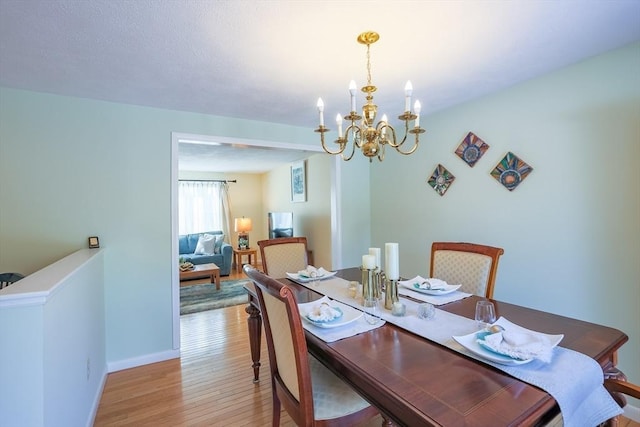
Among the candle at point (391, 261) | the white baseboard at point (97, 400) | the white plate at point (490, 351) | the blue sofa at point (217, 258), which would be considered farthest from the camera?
the blue sofa at point (217, 258)

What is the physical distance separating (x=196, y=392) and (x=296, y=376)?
1.43 meters

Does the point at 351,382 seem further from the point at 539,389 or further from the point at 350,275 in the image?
the point at 350,275

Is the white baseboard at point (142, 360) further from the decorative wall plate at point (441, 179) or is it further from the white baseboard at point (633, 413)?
the white baseboard at point (633, 413)

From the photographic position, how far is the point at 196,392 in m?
2.16

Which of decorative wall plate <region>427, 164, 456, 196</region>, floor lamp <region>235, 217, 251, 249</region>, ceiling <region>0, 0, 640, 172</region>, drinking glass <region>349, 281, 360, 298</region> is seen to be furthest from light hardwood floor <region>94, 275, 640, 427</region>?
floor lamp <region>235, 217, 251, 249</region>

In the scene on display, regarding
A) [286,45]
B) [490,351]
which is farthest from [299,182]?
[490,351]

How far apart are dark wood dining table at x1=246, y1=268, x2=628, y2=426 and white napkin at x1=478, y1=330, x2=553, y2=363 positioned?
0.08m

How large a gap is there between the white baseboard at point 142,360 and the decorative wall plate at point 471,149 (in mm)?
3153

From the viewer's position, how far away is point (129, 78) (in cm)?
206

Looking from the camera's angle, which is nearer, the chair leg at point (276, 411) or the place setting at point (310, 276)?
the chair leg at point (276, 411)

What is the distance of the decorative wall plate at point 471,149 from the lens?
258 centimetres

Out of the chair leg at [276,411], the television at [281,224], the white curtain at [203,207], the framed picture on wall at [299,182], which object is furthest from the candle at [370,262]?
the white curtain at [203,207]

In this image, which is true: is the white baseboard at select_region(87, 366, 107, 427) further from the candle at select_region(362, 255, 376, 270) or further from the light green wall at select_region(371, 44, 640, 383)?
the light green wall at select_region(371, 44, 640, 383)

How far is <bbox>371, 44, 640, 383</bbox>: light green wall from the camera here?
1.82 meters
